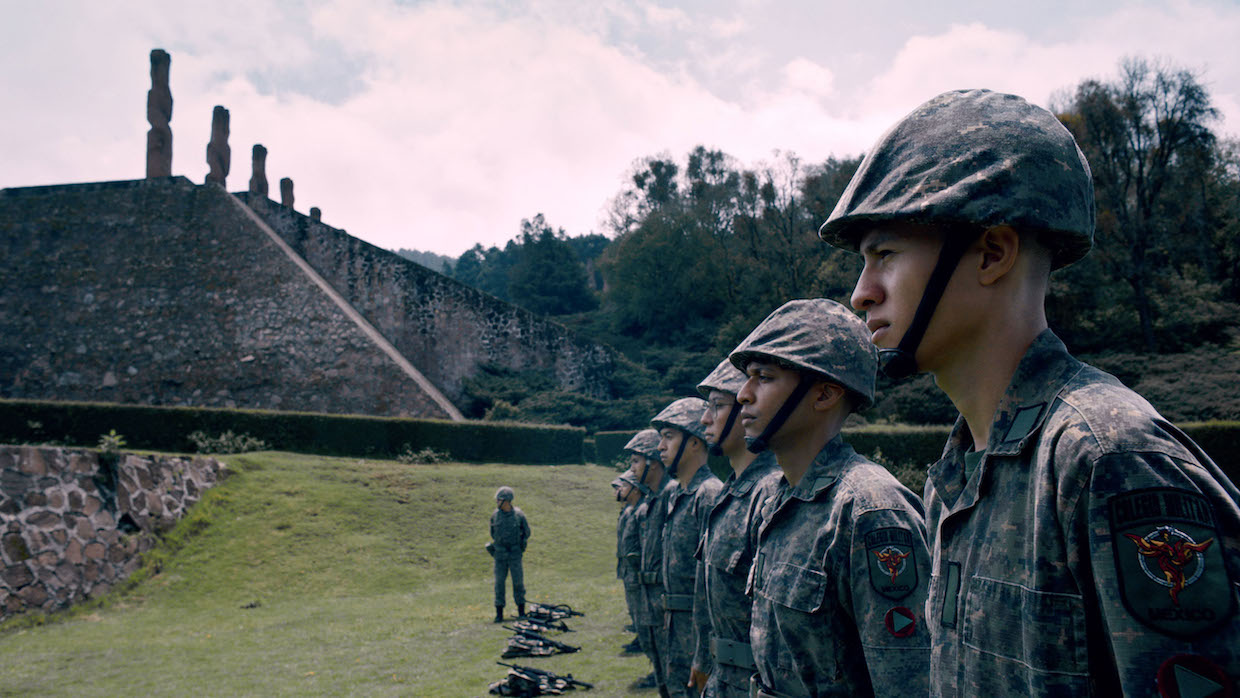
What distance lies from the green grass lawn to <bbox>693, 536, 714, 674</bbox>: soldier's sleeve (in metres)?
4.07

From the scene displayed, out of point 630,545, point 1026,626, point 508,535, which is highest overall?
point 1026,626

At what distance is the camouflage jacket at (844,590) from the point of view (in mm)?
2402

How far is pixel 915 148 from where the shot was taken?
159 cm

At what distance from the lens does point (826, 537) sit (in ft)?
9.09

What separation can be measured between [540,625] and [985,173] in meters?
11.0

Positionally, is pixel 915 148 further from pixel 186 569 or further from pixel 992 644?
pixel 186 569

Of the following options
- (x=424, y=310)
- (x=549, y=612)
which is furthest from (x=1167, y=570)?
(x=424, y=310)

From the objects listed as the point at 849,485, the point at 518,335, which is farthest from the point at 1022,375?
the point at 518,335

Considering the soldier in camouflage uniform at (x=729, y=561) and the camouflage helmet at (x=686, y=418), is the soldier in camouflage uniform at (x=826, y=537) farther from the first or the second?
the camouflage helmet at (x=686, y=418)

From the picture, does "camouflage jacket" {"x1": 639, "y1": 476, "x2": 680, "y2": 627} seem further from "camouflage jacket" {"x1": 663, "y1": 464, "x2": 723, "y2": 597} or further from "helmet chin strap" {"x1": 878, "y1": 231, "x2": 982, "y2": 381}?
"helmet chin strap" {"x1": 878, "y1": 231, "x2": 982, "y2": 381}

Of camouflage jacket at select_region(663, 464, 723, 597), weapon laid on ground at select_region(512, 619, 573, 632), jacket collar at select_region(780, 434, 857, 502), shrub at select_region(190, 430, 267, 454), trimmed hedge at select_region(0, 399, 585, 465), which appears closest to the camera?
jacket collar at select_region(780, 434, 857, 502)

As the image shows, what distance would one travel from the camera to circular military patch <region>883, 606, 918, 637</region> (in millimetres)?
2387

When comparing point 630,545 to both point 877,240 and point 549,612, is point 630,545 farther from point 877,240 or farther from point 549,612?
point 877,240

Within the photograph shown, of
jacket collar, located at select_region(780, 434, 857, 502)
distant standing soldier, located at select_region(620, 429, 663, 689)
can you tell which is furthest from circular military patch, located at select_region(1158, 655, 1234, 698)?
distant standing soldier, located at select_region(620, 429, 663, 689)
